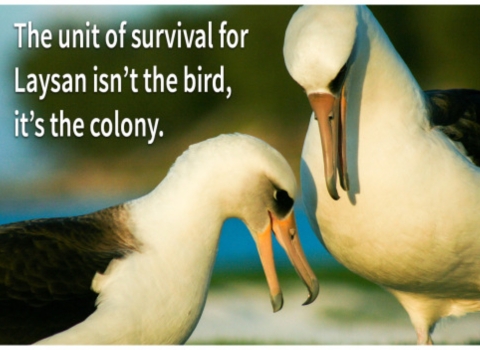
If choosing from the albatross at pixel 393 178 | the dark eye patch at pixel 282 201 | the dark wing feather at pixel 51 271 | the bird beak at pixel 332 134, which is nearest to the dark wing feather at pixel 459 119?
the albatross at pixel 393 178

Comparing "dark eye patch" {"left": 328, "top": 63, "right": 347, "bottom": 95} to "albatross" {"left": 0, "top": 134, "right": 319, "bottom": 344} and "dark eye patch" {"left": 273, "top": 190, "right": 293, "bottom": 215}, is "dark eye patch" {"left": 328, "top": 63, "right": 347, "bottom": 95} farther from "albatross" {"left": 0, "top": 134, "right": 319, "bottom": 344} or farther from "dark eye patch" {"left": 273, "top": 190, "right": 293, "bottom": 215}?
"dark eye patch" {"left": 273, "top": 190, "right": 293, "bottom": 215}

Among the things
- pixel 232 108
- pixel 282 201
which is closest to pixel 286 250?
pixel 282 201

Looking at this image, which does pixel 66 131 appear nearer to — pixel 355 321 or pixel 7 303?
pixel 355 321

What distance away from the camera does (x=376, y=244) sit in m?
6.32

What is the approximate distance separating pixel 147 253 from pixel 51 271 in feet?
1.78

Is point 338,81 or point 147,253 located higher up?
point 338,81

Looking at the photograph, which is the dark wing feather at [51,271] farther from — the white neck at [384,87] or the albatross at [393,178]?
the white neck at [384,87]

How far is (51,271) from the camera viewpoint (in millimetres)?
5570

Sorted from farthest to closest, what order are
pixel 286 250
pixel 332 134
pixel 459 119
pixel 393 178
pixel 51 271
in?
pixel 459 119 < pixel 393 178 < pixel 286 250 < pixel 332 134 < pixel 51 271

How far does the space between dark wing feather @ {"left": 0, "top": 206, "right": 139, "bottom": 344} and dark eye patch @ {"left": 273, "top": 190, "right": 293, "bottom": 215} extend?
0.87 m

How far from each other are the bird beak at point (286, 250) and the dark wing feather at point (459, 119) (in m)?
1.21

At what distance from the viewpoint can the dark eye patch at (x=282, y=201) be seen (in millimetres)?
5918

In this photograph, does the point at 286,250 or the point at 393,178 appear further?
the point at 393,178

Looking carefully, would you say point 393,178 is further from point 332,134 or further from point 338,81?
point 338,81
